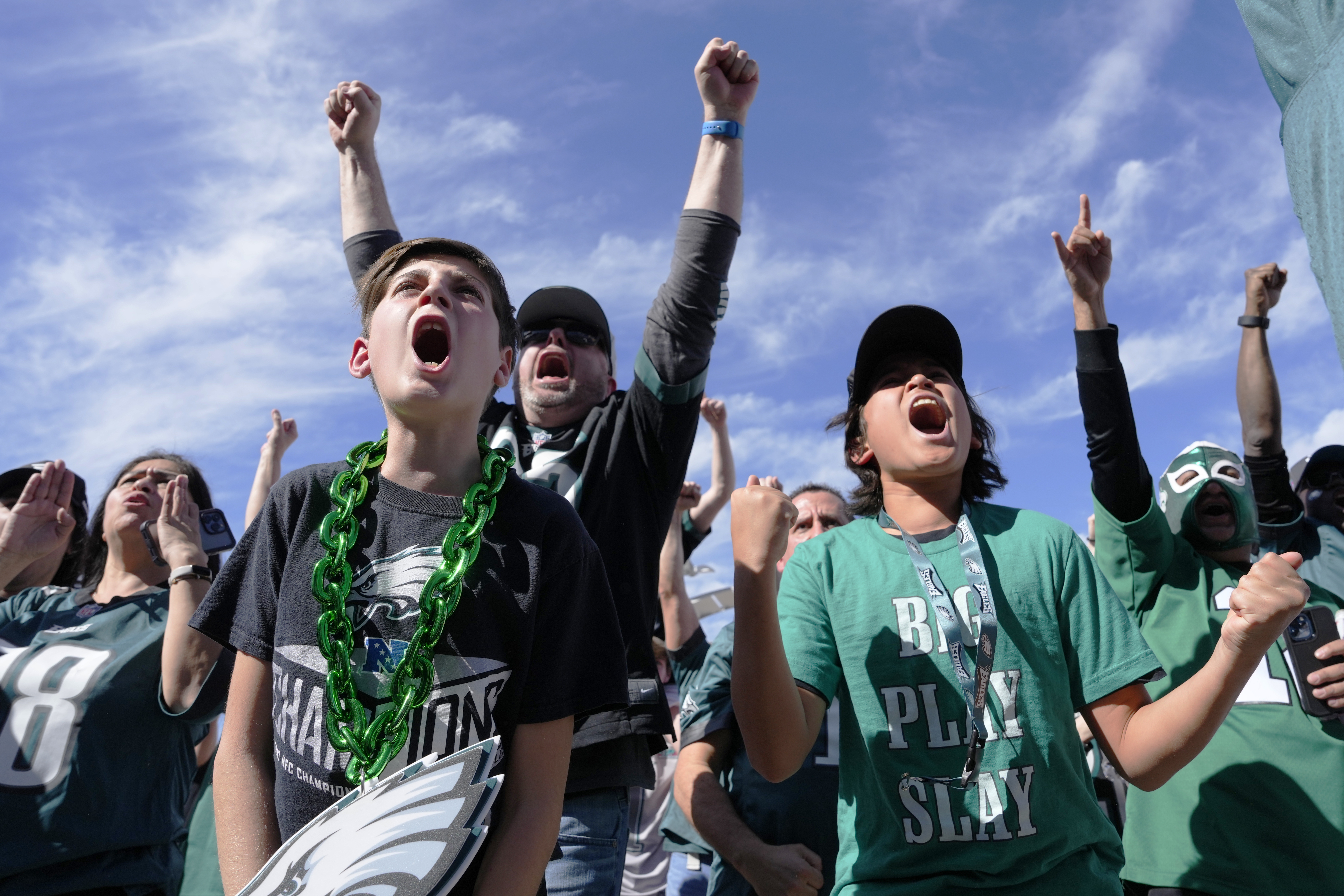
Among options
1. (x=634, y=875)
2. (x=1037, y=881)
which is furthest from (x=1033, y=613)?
(x=634, y=875)

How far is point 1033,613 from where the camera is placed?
223cm

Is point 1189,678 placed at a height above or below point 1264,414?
below

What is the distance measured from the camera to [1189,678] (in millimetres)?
2541

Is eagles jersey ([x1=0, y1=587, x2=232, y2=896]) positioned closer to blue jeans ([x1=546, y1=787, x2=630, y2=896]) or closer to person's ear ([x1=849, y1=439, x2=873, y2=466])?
blue jeans ([x1=546, y1=787, x2=630, y2=896])

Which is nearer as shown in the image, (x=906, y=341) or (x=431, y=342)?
(x=431, y=342)

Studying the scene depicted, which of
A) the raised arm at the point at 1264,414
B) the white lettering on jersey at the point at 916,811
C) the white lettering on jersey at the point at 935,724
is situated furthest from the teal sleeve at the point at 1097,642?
the raised arm at the point at 1264,414

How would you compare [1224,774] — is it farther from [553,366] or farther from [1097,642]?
[553,366]

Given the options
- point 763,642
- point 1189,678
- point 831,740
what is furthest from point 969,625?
point 831,740

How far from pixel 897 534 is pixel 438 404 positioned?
120 cm

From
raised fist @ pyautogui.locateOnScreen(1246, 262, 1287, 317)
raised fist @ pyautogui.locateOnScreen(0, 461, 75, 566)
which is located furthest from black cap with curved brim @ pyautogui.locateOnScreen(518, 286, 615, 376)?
raised fist @ pyautogui.locateOnScreen(1246, 262, 1287, 317)

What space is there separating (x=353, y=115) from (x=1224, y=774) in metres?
3.37

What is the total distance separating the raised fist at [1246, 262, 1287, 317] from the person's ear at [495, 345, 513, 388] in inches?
164

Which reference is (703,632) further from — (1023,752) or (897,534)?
(1023,752)

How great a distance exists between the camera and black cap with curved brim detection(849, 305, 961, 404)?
271 centimetres
